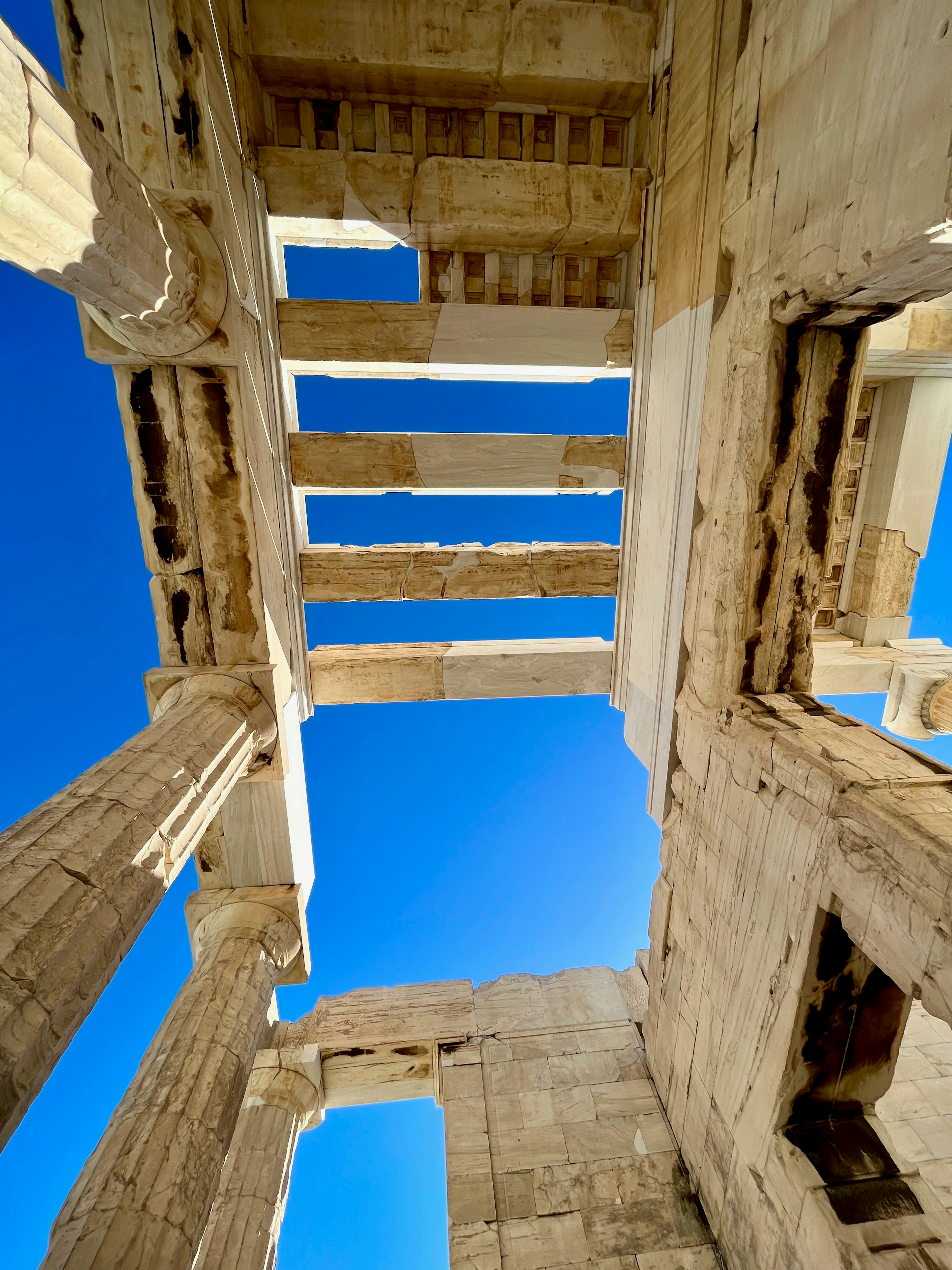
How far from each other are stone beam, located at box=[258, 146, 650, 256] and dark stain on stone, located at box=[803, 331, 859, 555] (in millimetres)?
2285

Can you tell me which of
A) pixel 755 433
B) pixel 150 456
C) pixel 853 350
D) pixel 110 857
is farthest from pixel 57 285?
pixel 853 350

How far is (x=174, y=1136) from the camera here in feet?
9.09

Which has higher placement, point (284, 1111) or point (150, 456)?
point (150, 456)

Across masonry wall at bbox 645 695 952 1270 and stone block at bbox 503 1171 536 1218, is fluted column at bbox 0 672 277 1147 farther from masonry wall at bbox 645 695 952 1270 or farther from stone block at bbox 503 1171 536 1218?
stone block at bbox 503 1171 536 1218

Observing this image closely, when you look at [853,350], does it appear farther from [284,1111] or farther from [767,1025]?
[284,1111]

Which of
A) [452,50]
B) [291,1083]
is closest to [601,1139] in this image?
[291,1083]

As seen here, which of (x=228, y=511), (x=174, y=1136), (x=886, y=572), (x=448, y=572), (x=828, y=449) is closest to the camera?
(x=174, y=1136)

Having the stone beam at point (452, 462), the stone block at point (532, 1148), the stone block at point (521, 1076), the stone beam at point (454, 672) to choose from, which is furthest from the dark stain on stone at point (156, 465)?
the stone block at point (532, 1148)

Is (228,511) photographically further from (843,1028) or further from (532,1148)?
(532,1148)

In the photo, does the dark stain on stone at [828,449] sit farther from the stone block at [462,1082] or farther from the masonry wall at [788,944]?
the stone block at [462,1082]

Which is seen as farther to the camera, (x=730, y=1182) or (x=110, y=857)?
(x=730, y=1182)

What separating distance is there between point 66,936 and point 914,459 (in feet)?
23.5

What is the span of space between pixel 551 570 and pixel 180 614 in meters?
3.05

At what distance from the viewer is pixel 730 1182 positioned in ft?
10.8
